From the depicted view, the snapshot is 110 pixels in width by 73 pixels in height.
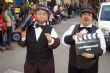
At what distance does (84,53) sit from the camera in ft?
13.7

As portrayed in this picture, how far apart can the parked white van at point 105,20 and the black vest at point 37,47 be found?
23.0 feet

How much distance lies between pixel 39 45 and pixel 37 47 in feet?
0.13

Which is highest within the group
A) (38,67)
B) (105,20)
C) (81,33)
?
(81,33)

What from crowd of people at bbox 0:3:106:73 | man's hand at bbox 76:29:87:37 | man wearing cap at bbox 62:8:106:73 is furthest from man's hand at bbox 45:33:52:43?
man's hand at bbox 76:29:87:37

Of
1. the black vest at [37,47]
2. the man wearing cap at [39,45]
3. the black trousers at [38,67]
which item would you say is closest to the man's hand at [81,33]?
the man wearing cap at [39,45]

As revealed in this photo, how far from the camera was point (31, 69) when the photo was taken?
4391 millimetres

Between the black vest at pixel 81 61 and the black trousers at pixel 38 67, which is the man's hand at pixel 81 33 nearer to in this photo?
the black vest at pixel 81 61

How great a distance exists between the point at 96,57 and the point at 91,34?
0.32 metres

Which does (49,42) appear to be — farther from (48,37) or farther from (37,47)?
(37,47)

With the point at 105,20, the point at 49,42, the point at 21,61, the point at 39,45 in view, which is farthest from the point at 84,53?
the point at 105,20

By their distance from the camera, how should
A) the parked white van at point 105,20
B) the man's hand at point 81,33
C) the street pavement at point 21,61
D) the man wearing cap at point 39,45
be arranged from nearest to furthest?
the man's hand at point 81,33
the man wearing cap at point 39,45
the street pavement at point 21,61
the parked white van at point 105,20

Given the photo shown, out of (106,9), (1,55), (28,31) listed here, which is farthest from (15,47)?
(28,31)

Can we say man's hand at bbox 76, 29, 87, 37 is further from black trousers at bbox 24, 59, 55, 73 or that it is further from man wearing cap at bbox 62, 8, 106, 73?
black trousers at bbox 24, 59, 55, 73

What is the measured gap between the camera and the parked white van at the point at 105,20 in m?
11.2
